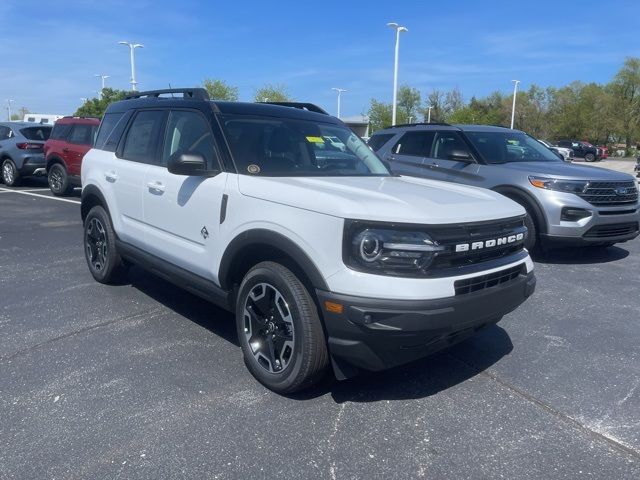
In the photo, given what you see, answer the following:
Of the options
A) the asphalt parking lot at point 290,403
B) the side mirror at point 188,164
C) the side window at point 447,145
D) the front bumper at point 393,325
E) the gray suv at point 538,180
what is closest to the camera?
the asphalt parking lot at point 290,403

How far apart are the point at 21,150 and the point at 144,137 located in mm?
11541

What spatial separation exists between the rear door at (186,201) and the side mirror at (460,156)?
4.06m

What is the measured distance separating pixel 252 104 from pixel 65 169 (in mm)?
9823

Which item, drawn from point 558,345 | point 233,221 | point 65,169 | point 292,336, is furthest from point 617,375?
point 65,169

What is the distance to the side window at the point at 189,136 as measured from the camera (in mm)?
4160

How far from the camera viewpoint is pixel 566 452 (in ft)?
9.74

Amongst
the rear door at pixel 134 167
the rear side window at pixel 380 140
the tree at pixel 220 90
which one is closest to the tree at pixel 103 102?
the tree at pixel 220 90

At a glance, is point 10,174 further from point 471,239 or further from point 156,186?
point 471,239

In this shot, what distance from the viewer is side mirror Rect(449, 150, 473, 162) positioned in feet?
24.4

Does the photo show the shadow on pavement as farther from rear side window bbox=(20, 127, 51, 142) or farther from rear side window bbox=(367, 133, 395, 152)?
rear side window bbox=(20, 127, 51, 142)

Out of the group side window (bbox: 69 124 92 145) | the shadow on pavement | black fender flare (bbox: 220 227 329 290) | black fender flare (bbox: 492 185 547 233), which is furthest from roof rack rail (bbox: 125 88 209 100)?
side window (bbox: 69 124 92 145)

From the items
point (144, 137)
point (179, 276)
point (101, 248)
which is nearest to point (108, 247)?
point (101, 248)

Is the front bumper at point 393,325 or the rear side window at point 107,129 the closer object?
the front bumper at point 393,325

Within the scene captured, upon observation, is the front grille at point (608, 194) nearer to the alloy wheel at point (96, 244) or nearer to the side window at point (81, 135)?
the alloy wheel at point (96, 244)
